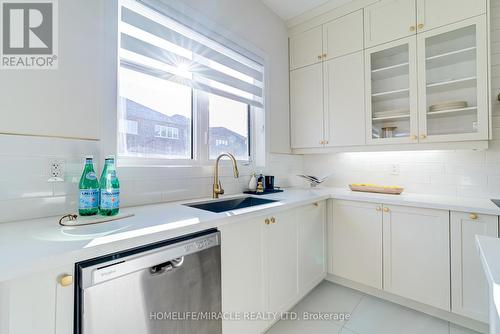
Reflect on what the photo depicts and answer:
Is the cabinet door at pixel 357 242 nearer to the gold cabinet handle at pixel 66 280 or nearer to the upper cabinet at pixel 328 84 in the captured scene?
the upper cabinet at pixel 328 84

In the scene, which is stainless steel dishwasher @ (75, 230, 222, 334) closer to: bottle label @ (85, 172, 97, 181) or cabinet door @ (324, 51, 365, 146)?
bottle label @ (85, 172, 97, 181)

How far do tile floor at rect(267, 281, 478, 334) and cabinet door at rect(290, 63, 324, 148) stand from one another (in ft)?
4.94

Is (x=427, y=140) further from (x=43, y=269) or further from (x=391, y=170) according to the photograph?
(x=43, y=269)

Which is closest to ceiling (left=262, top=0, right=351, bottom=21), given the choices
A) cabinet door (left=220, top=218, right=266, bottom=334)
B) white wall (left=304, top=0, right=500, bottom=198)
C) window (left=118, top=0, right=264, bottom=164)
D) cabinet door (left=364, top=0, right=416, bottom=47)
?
cabinet door (left=364, top=0, right=416, bottom=47)

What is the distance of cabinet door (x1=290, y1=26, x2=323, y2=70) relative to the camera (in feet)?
8.07

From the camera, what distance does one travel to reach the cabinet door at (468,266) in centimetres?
148

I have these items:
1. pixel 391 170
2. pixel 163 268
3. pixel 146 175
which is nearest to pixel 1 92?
pixel 146 175

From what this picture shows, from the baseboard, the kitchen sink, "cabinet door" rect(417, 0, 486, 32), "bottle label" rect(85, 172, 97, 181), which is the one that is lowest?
the baseboard

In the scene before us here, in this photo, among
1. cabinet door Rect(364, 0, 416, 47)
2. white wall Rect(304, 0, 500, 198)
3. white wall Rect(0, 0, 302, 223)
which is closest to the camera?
white wall Rect(0, 0, 302, 223)

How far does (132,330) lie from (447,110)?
2.50 metres

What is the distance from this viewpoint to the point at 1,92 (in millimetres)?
987

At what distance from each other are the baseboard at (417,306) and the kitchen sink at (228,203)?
1.11 metres

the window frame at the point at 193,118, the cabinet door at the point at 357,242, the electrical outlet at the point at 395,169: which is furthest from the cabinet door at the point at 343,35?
the cabinet door at the point at 357,242

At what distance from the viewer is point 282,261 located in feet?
5.16
